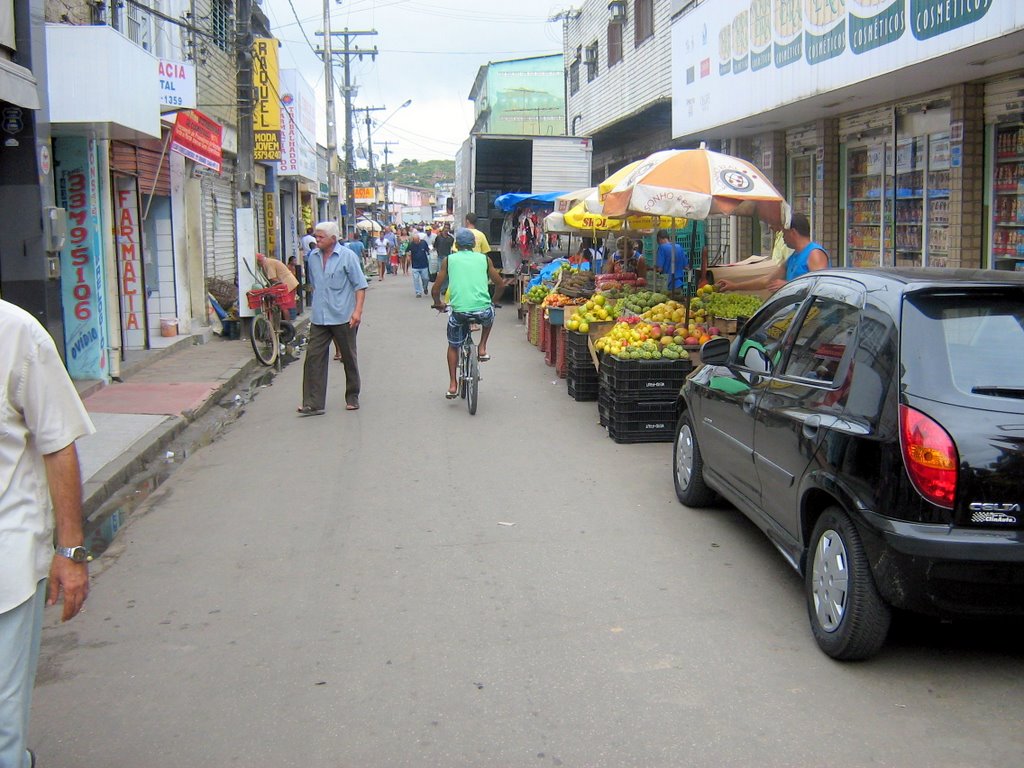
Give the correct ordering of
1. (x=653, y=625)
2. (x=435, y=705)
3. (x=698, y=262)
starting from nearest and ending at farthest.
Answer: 1. (x=435, y=705)
2. (x=653, y=625)
3. (x=698, y=262)

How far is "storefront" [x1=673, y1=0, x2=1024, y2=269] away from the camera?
10.0 m

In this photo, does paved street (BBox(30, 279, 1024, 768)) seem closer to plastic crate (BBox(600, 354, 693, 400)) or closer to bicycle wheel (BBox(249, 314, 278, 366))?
plastic crate (BBox(600, 354, 693, 400))

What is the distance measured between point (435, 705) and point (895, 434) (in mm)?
2105

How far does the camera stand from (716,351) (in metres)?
6.27

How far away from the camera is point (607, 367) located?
971 centimetres

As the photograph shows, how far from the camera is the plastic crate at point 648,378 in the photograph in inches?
363

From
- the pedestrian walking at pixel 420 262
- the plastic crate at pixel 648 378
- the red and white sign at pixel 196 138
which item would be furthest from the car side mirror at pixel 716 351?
the pedestrian walking at pixel 420 262

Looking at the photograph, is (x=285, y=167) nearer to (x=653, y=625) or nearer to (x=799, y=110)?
(x=799, y=110)

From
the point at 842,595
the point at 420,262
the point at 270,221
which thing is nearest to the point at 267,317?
the point at 270,221

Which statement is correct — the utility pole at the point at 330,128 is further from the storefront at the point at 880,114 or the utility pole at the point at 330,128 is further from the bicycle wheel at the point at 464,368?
the bicycle wheel at the point at 464,368

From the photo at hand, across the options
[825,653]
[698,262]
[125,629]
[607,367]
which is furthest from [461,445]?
[698,262]

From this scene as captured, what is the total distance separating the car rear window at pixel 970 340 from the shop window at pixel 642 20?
19.3 meters

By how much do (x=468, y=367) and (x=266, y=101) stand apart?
11824 mm

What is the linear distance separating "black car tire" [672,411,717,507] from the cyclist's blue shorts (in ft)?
13.2
